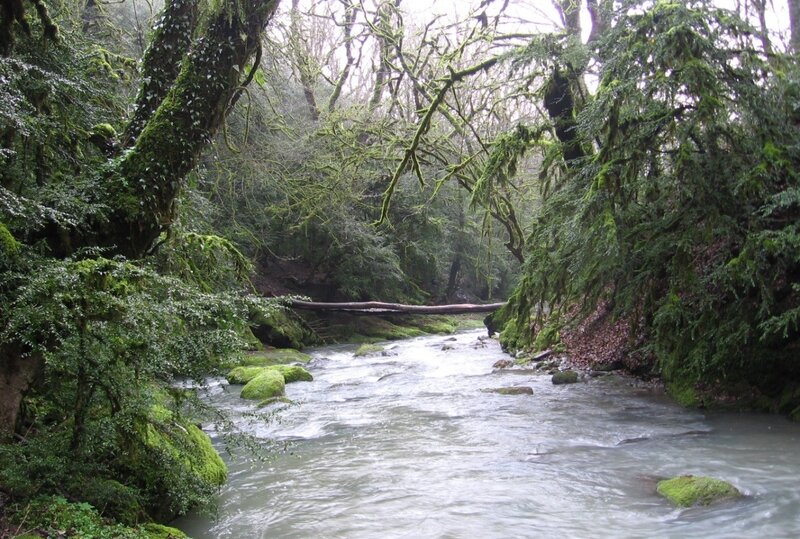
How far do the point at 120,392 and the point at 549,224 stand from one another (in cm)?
704

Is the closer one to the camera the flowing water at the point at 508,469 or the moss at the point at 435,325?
the flowing water at the point at 508,469

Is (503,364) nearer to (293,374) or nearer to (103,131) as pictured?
(293,374)

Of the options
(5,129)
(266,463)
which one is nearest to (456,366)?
(266,463)

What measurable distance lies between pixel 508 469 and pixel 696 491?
1736 millimetres

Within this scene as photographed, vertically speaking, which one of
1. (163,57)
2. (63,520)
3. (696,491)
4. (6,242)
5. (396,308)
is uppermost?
(163,57)

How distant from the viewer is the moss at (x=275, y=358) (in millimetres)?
13656

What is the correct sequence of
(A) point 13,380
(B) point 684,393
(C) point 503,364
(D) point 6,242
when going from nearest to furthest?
(D) point 6,242 → (A) point 13,380 → (B) point 684,393 → (C) point 503,364

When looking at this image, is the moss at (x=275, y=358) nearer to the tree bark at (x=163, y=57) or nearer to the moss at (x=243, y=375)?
the moss at (x=243, y=375)

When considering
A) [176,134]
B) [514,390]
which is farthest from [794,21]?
[176,134]

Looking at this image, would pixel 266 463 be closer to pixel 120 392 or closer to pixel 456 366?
pixel 120 392

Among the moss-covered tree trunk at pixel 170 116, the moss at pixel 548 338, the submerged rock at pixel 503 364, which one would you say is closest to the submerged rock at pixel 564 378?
the submerged rock at pixel 503 364

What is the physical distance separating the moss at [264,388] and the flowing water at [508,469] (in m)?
0.27

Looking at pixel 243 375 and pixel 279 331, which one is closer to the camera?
pixel 243 375

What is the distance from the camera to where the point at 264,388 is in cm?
998
